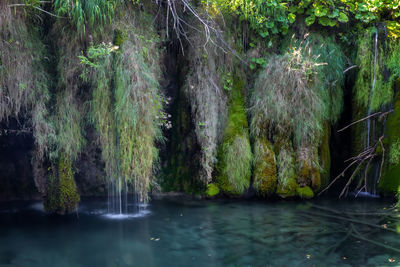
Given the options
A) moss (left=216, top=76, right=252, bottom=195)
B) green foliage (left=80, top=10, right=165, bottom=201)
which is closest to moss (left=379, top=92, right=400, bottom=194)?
moss (left=216, top=76, right=252, bottom=195)

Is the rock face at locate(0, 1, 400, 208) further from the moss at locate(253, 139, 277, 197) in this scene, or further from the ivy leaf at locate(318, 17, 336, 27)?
the ivy leaf at locate(318, 17, 336, 27)

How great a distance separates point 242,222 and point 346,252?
56.9 inches

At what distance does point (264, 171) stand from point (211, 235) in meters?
1.94

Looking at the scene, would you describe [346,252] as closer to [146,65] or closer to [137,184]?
[137,184]

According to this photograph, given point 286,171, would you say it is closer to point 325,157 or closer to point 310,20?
point 325,157

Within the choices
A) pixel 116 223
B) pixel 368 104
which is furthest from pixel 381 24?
pixel 116 223

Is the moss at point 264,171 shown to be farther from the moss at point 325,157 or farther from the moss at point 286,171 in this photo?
the moss at point 325,157

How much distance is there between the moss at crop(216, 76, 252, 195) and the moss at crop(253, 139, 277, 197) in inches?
4.9

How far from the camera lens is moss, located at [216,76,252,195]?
20.0ft

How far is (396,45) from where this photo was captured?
6.32 m

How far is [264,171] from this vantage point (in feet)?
20.1

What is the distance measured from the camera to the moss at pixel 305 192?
6098 millimetres

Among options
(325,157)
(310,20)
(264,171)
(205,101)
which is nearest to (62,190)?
(205,101)

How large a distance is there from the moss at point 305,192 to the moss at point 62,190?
11.2 feet
